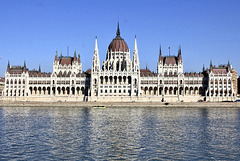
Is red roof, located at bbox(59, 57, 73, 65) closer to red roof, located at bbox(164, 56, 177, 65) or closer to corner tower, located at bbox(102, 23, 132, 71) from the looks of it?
corner tower, located at bbox(102, 23, 132, 71)

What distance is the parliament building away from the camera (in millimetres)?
126375

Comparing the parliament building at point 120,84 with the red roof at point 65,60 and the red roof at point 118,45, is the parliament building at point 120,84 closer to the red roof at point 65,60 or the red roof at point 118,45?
the red roof at point 118,45

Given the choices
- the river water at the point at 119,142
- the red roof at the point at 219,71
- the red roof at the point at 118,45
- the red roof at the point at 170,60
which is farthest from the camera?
the red roof at the point at 170,60

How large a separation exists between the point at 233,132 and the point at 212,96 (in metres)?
79.6

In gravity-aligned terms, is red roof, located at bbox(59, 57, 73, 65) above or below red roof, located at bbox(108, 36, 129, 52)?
below

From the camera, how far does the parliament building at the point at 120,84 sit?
126375mm

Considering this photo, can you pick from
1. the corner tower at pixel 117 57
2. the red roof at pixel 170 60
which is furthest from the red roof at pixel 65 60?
the red roof at pixel 170 60

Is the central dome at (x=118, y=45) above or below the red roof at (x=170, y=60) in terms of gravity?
above

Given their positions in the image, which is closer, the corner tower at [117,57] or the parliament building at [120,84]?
the parliament building at [120,84]

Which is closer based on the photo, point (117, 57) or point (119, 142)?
point (119, 142)

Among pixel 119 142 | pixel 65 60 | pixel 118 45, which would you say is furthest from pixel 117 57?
pixel 119 142

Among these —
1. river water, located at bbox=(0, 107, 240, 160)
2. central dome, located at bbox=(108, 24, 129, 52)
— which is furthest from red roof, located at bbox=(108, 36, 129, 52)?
river water, located at bbox=(0, 107, 240, 160)

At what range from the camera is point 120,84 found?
130 meters

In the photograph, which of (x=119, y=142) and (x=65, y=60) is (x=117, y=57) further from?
(x=119, y=142)
